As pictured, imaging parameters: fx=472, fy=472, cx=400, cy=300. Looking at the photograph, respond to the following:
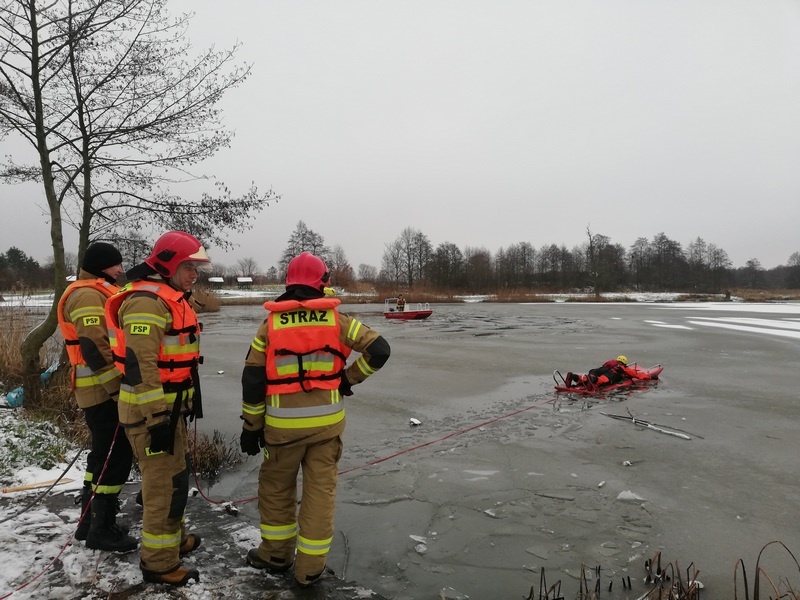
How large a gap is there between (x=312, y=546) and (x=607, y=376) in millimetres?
7907

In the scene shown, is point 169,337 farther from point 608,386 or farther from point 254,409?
point 608,386

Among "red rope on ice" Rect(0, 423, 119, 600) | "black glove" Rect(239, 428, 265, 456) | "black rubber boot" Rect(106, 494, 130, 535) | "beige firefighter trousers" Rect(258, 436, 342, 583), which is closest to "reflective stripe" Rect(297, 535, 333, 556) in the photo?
"beige firefighter trousers" Rect(258, 436, 342, 583)

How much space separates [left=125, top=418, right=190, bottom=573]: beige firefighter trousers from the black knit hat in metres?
1.39

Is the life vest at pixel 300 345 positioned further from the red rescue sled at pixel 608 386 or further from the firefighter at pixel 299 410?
the red rescue sled at pixel 608 386

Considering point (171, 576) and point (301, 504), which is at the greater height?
point (301, 504)

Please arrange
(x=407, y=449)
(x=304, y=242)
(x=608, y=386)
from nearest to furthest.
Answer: (x=407, y=449), (x=608, y=386), (x=304, y=242)

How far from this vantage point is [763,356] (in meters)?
13.1

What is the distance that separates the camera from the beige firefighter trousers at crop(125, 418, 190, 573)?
108 inches

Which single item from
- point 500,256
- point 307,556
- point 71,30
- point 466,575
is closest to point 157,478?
point 307,556

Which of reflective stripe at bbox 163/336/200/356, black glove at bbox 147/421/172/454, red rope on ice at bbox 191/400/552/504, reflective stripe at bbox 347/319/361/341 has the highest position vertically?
reflective stripe at bbox 347/319/361/341

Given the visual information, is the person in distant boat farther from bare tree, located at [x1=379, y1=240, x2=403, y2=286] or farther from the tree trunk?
bare tree, located at [x1=379, y1=240, x2=403, y2=286]

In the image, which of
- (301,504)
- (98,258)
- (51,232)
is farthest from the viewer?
(51,232)

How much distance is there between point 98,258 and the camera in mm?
3484

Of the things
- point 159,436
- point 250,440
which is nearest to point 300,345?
point 250,440
